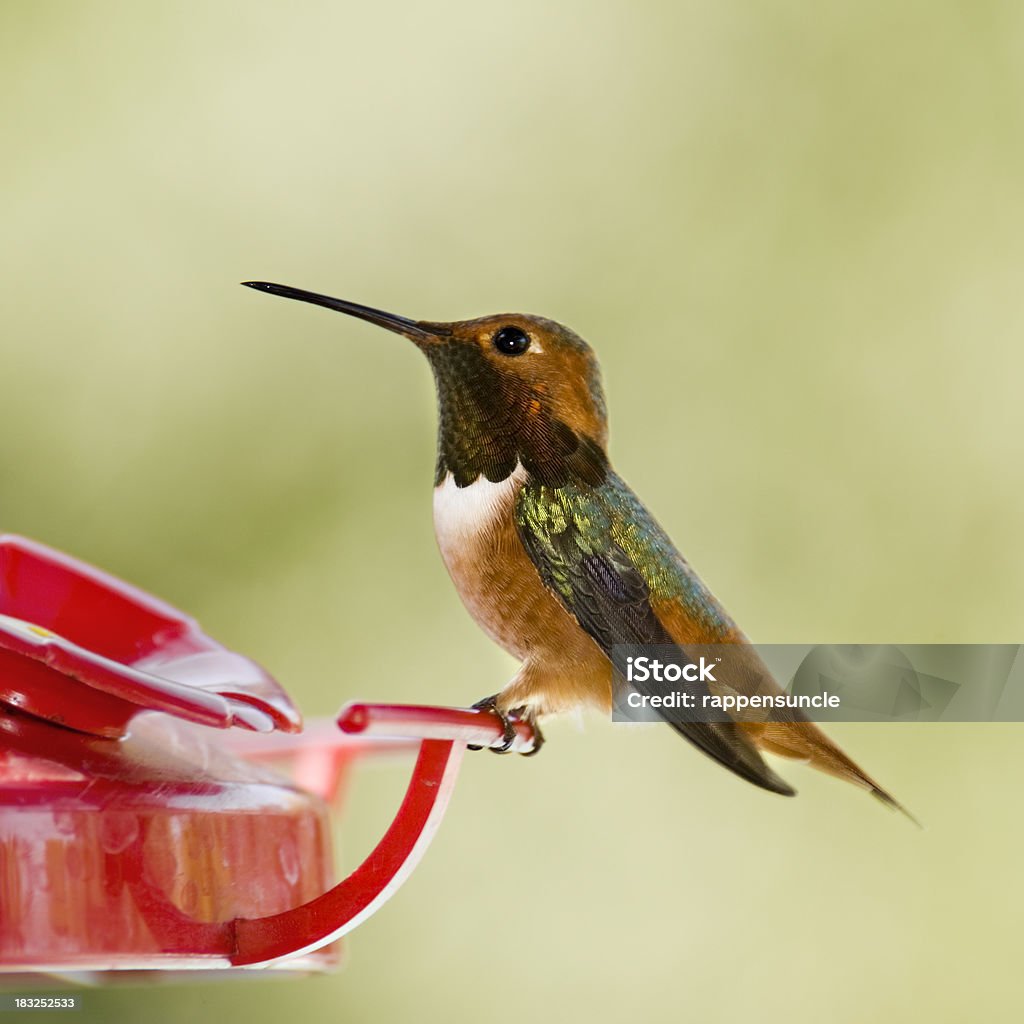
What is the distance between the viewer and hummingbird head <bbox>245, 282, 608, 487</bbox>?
1.73 meters

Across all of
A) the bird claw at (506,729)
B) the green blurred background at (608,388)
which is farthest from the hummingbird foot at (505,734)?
the green blurred background at (608,388)

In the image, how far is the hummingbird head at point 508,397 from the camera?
68.2 inches

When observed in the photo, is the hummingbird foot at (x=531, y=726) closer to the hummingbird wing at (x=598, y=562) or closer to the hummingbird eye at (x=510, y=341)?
the hummingbird wing at (x=598, y=562)

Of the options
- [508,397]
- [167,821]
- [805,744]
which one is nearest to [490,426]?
[508,397]

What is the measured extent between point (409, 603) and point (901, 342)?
1604mm

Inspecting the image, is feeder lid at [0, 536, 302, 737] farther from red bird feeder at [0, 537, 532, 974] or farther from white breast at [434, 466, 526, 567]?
white breast at [434, 466, 526, 567]

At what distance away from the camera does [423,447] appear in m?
4.12

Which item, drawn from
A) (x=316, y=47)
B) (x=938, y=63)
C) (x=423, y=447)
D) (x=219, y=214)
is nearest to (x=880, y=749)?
(x=423, y=447)

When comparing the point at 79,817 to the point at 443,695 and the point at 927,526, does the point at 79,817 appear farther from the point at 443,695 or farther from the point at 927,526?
the point at 927,526

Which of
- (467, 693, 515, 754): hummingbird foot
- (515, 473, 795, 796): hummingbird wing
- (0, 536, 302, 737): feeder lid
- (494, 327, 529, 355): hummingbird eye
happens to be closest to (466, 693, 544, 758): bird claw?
(467, 693, 515, 754): hummingbird foot

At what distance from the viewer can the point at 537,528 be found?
172 cm

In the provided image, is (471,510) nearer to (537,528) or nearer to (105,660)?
(537,528)

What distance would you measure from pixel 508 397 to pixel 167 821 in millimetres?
663

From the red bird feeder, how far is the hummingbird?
1.03ft
